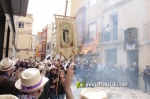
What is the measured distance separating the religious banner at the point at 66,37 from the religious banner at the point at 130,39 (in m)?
7.84

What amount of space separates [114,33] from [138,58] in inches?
143

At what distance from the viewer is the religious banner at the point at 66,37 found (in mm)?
5512

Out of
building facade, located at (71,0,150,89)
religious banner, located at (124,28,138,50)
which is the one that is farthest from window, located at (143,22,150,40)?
religious banner, located at (124,28,138,50)

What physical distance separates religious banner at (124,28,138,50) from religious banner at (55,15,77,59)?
7.84 metres

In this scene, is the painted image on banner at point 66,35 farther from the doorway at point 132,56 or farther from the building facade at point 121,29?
the doorway at point 132,56

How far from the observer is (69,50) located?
5.69m

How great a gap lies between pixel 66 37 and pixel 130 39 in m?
8.72

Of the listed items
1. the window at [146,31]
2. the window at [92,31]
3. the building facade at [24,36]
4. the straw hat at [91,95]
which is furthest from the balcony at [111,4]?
the building facade at [24,36]

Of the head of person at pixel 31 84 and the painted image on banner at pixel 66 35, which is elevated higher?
the painted image on banner at pixel 66 35

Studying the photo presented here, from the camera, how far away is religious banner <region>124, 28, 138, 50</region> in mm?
13156

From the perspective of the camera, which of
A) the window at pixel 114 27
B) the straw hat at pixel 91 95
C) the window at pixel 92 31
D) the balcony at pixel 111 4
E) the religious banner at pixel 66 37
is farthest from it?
the window at pixel 92 31

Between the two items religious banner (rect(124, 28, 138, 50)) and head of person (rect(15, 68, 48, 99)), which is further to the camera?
religious banner (rect(124, 28, 138, 50))

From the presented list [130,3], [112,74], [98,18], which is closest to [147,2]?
[130,3]

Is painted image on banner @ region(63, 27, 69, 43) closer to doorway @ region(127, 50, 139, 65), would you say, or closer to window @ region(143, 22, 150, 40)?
A: window @ region(143, 22, 150, 40)
